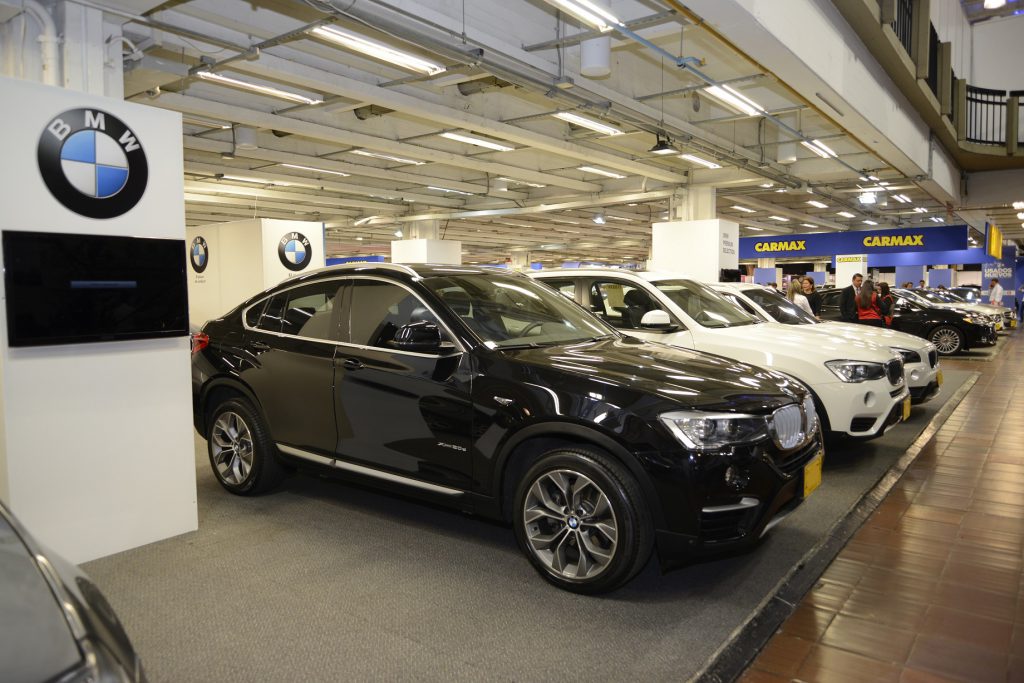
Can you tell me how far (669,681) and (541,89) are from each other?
6707 millimetres

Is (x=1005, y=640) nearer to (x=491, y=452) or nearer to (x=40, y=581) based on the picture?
Answer: (x=491, y=452)

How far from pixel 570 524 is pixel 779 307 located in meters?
5.75

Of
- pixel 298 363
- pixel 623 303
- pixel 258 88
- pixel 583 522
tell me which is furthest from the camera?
pixel 258 88

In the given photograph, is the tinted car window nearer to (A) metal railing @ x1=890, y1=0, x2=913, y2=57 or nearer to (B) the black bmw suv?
(B) the black bmw suv

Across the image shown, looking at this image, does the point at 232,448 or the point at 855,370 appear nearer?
the point at 232,448

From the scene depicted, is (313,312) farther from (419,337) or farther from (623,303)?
(623,303)

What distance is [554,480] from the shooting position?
3.32m

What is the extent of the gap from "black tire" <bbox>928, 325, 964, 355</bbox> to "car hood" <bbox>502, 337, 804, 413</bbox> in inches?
504

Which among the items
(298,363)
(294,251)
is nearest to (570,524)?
(298,363)

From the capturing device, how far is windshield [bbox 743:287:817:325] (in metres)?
7.99

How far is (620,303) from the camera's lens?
21.1 ft

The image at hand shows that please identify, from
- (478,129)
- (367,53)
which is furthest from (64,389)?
(478,129)

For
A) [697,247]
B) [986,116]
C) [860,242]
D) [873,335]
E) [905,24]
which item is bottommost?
[873,335]

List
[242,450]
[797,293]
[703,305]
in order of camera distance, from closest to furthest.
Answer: [242,450], [703,305], [797,293]
